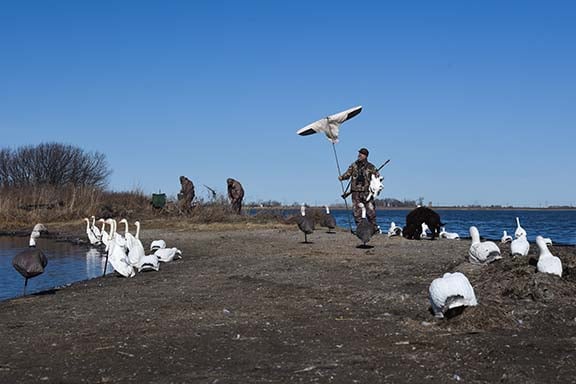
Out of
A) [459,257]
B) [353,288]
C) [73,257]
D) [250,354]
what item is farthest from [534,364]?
[73,257]

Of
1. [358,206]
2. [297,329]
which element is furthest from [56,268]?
[297,329]

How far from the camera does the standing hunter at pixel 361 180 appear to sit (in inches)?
785

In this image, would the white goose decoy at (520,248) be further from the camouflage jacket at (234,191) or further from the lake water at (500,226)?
the camouflage jacket at (234,191)

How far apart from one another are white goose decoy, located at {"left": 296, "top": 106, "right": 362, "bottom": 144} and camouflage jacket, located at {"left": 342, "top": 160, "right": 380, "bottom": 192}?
1.43 meters

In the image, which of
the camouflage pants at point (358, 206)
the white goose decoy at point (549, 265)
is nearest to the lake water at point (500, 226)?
the camouflage pants at point (358, 206)

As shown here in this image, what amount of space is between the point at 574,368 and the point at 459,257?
28.8ft

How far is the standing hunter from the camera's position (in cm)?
1994

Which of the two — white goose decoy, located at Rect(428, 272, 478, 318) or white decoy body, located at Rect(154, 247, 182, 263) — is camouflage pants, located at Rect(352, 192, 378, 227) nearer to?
white decoy body, located at Rect(154, 247, 182, 263)

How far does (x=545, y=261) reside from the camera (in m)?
9.38

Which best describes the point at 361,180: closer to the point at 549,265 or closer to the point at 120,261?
the point at 120,261

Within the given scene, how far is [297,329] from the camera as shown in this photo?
756cm

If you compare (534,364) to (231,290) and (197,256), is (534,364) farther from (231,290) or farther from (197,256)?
(197,256)

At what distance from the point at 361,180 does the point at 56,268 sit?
890 cm

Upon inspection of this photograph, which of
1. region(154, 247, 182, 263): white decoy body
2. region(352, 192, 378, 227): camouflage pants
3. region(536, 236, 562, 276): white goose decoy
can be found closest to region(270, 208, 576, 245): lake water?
region(352, 192, 378, 227): camouflage pants
